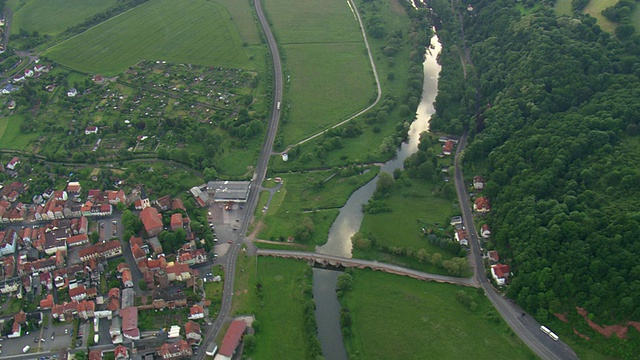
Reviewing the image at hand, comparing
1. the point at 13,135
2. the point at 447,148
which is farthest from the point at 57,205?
the point at 447,148

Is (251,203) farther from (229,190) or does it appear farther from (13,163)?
(13,163)

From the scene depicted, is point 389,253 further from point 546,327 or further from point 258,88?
point 258,88

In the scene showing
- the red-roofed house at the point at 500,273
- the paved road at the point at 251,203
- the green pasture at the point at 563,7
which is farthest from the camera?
the green pasture at the point at 563,7

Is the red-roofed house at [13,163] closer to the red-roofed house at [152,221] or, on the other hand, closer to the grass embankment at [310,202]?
the red-roofed house at [152,221]

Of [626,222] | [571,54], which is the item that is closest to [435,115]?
[571,54]

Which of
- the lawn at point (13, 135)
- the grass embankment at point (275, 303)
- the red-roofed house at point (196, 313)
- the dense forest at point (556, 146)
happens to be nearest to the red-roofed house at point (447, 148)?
the dense forest at point (556, 146)

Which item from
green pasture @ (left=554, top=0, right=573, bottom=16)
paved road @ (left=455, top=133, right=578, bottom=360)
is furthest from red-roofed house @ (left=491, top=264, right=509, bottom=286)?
green pasture @ (left=554, top=0, right=573, bottom=16)

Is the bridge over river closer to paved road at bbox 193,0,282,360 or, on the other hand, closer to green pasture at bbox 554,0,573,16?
paved road at bbox 193,0,282,360
